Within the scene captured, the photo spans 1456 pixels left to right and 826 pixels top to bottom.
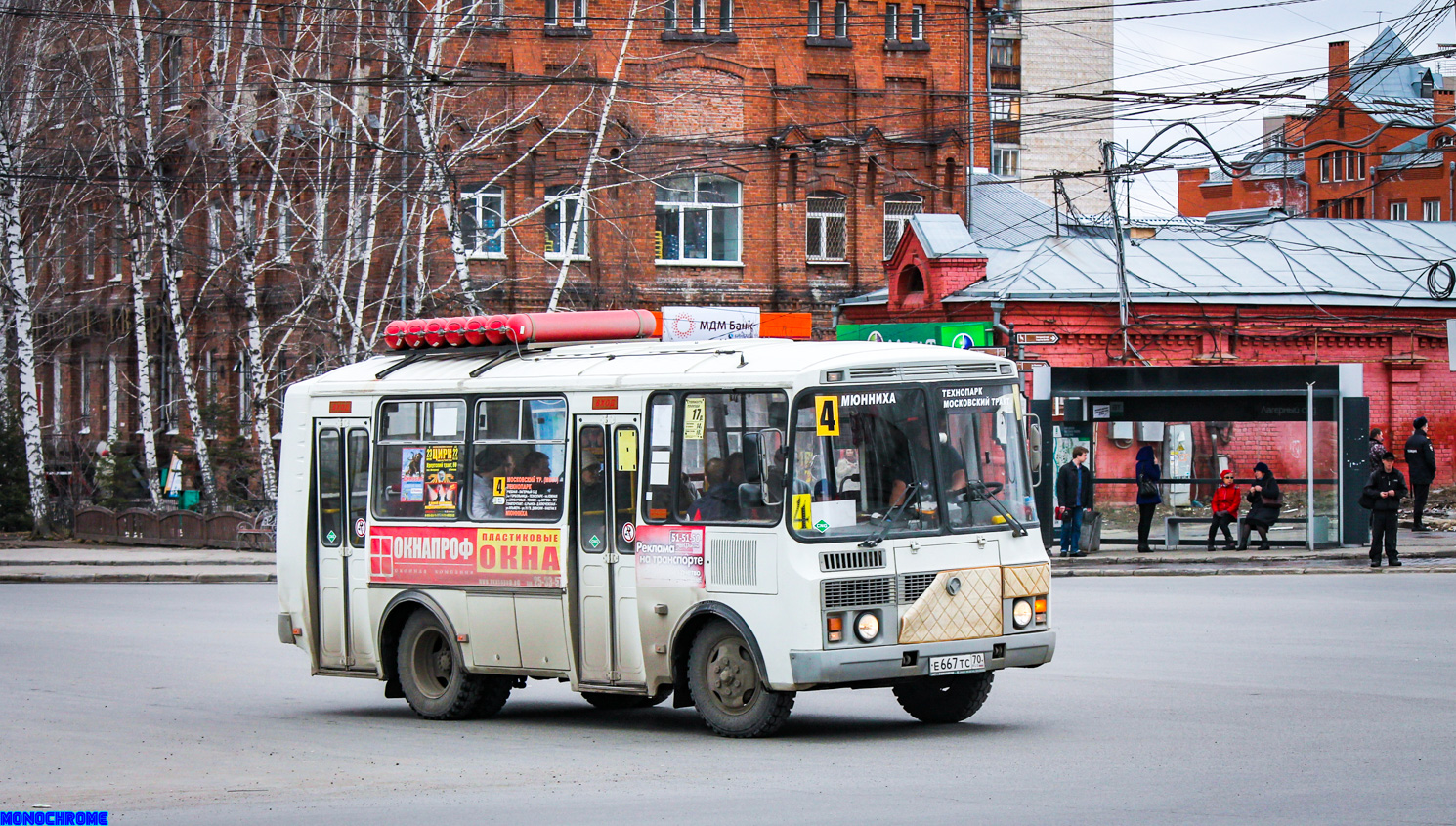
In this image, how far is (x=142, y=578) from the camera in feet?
95.0

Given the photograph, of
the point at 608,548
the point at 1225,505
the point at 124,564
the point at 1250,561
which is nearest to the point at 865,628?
the point at 608,548

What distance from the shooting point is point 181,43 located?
41.9m

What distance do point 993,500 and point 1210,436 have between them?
18631 millimetres

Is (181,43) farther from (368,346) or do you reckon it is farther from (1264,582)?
(1264,582)

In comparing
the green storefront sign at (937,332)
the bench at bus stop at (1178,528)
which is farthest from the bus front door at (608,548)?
the green storefront sign at (937,332)

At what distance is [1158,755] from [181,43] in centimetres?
3678

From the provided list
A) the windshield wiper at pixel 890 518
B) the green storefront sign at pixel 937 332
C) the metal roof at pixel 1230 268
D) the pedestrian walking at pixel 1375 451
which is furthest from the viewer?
the metal roof at pixel 1230 268

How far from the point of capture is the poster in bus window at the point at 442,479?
12.8m

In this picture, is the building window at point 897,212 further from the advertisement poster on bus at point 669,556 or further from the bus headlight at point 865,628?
the bus headlight at point 865,628

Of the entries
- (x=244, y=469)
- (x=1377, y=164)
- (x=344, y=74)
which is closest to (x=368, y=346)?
(x=244, y=469)

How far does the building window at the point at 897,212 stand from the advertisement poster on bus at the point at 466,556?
106ft

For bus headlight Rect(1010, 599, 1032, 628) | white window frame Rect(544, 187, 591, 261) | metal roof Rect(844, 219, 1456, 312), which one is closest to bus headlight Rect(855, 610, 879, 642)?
bus headlight Rect(1010, 599, 1032, 628)

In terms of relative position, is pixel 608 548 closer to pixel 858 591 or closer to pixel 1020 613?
pixel 858 591

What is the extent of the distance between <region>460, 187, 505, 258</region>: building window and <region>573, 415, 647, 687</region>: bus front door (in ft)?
93.1
